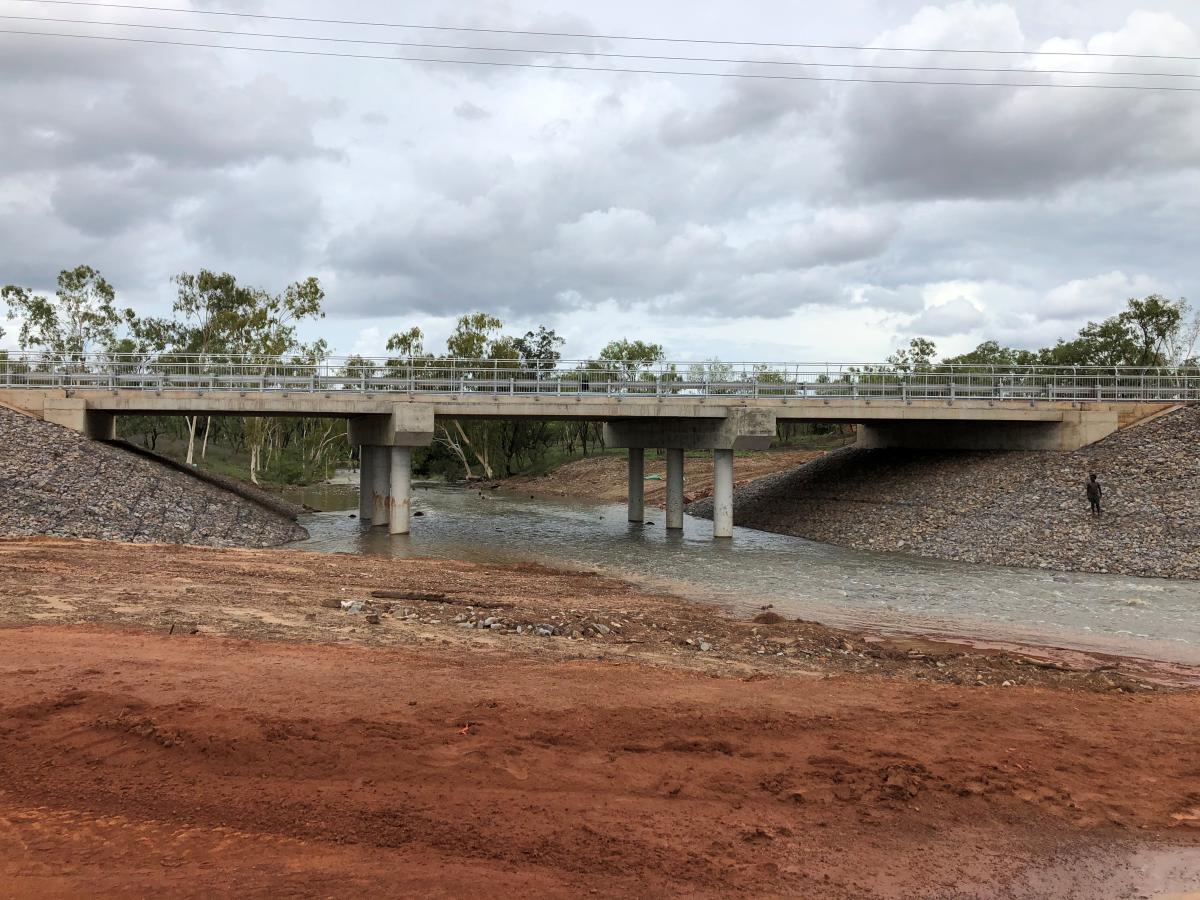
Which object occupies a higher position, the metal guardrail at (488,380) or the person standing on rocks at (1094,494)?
the metal guardrail at (488,380)

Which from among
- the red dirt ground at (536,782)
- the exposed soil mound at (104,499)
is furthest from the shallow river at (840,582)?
the red dirt ground at (536,782)

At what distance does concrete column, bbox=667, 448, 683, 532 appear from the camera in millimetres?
43719

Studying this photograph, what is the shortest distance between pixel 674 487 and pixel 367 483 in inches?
607

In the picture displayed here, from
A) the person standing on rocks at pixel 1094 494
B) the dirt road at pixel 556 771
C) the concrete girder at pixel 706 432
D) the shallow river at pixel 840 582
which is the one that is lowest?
the shallow river at pixel 840 582

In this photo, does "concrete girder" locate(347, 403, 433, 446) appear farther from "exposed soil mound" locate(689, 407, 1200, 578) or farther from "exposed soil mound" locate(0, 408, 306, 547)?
"exposed soil mound" locate(689, 407, 1200, 578)

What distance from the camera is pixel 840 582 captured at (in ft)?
85.8

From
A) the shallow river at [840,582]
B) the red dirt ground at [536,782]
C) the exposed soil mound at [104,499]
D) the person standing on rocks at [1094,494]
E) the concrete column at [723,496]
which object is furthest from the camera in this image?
the concrete column at [723,496]

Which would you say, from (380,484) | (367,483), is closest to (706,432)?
(380,484)

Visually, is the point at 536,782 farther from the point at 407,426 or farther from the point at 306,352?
the point at 306,352

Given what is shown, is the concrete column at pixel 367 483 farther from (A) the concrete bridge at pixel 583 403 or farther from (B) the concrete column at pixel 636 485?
(B) the concrete column at pixel 636 485

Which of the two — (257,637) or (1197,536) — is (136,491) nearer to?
(257,637)

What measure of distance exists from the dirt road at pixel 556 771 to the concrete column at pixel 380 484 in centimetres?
2607

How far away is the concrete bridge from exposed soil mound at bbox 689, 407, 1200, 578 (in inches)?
81.8

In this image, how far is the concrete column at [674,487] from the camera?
43.7m
